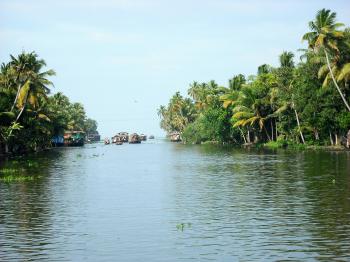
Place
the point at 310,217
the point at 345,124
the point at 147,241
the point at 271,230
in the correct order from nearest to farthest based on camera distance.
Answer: the point at 147,241, the point at 271,230, the point at 310,217, the point at 345,124

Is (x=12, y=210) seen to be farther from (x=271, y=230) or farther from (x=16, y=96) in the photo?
(x=16, y=96)

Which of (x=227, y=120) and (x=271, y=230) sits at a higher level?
(x=227, y=120)

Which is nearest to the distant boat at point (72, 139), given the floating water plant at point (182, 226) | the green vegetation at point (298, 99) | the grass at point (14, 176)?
the green vegetation at point (298, 99)

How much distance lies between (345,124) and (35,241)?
60.8 m

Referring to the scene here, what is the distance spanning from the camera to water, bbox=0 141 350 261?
18.0 m

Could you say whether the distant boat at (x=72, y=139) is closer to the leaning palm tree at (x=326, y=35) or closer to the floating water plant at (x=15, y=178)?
the leaning palm tree at (x=326, y=35)

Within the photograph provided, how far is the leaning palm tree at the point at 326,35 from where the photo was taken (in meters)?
70.5

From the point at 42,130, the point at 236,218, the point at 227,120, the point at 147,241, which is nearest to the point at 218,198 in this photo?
the point at 236,218

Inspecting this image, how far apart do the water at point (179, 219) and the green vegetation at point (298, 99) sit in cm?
3367

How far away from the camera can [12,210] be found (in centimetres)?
2752

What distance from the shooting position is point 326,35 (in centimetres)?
7062

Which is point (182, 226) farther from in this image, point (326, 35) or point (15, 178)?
point (326, 35)

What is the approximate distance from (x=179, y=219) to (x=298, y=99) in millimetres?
61251

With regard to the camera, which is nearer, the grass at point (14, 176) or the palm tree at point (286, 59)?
the grass at point (14, 176)
